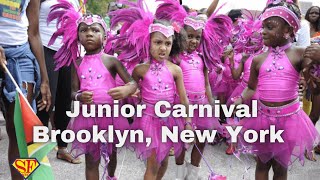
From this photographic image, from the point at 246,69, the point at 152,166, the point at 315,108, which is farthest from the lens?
the point at 315,108

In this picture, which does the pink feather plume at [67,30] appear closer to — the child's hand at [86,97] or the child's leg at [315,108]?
the child's hand at [86,97]

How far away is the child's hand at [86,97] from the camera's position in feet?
10.3

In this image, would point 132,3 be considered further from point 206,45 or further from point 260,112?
point 260,112

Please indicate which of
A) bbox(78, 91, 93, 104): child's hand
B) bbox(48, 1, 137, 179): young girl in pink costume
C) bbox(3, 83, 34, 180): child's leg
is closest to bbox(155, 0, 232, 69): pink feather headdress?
bbox(48, 1, 137, 179): young girl in pink costume

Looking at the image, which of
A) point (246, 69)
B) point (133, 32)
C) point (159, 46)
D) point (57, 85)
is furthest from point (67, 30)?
point (246, 69)

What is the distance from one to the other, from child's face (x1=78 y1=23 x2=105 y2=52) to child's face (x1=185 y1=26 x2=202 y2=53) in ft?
3.20

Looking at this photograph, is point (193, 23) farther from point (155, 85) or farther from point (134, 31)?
point (155, 85)

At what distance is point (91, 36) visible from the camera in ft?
10.7

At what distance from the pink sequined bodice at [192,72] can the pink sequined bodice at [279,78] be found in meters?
0.91

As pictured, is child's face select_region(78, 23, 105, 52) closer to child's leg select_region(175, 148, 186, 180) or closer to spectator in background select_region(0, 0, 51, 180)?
spectator in background select_region(0, 0, 51, 180)

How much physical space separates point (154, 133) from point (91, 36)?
0.87 meters

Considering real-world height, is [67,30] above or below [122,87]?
above

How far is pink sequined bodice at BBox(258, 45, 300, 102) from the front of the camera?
309 cm

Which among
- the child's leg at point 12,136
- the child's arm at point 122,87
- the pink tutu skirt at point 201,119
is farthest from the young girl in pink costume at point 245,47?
the child's leg at point 12,136
